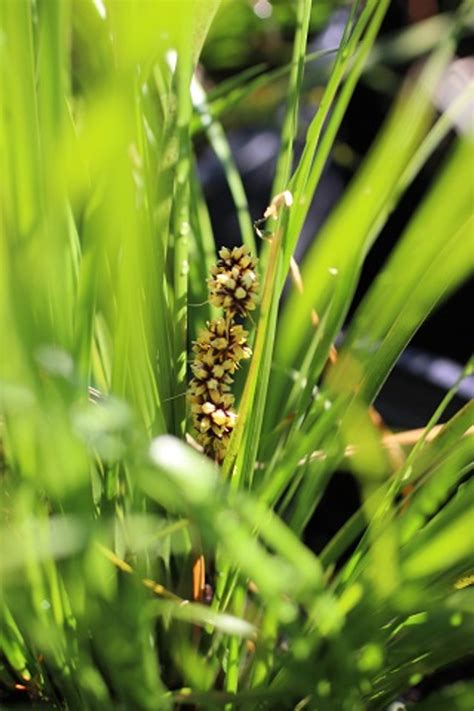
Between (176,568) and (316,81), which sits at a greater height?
(316,81)

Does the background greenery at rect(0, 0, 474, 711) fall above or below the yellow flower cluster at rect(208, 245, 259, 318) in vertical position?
below

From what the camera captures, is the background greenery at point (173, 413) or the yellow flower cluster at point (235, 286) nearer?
the background greenery at point (173, 413)

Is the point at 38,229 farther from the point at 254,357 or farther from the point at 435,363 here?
the point at 435,363

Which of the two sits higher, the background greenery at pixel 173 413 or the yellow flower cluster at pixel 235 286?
the yellow flower cluster at pixel 235 286

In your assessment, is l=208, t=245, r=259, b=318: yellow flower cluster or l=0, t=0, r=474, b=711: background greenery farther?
l=208, t=245, r=259, b=318: yellow flower cluster

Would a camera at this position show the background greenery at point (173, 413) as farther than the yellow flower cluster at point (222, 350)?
No

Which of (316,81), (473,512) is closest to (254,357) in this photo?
(473,512)
